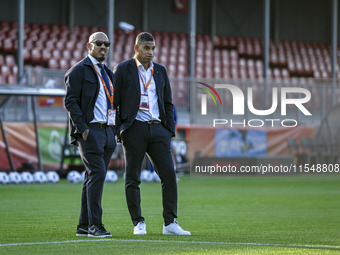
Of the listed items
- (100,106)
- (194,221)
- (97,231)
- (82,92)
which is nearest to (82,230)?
(97,231)

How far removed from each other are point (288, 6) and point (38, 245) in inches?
1606

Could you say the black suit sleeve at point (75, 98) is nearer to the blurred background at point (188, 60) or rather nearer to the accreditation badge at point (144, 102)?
the accreditation badge at point (144, 102)

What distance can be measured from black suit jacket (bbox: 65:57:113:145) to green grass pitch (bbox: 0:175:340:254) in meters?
1.27

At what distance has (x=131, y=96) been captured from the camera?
8906 mm

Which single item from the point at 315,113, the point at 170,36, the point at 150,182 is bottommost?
the point at 150,182

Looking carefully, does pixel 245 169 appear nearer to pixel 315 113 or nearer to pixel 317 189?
pixel 315 113

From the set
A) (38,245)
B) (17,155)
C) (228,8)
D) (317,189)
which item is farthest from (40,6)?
(38,245)

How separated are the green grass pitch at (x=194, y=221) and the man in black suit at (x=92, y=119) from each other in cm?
34

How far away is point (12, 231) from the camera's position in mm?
9336

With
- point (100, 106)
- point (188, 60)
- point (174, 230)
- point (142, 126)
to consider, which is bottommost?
point (174, 230)

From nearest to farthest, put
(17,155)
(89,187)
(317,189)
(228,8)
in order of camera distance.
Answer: (89,187) < (317,189) < (17,155) < (228,8)

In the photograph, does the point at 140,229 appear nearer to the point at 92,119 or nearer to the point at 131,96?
the point at 92,119

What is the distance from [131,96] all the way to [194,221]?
8.89 feet

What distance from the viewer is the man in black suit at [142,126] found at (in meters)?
8.93
